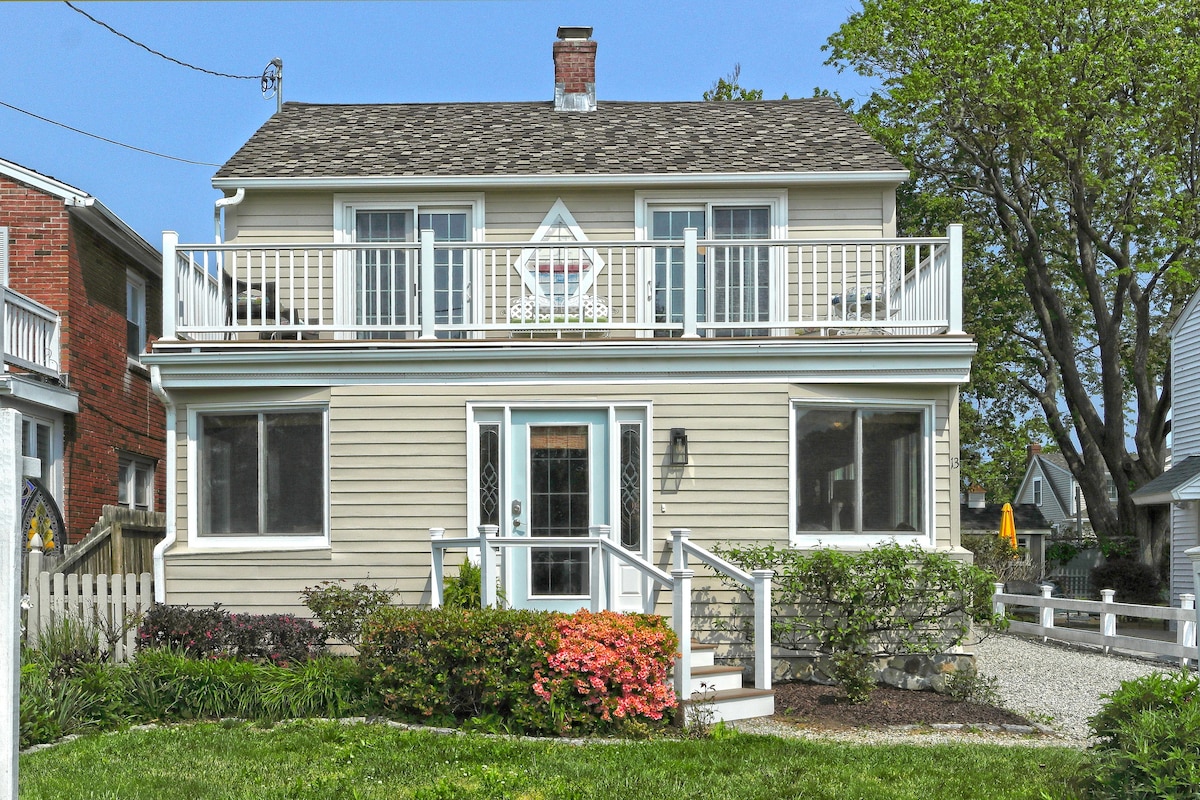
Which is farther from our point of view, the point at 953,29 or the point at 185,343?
the point at 953,29

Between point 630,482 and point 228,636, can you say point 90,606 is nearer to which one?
point 228,636

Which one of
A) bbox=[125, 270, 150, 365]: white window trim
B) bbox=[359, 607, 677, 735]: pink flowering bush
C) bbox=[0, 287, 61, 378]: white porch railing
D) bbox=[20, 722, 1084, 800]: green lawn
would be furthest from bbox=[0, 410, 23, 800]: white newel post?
bbox=[125, 270, 150, 365]: white window trim

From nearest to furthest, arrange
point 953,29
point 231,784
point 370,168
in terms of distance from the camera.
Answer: point 231,784
point 370,168
point 953,29

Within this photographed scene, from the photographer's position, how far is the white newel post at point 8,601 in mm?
4512

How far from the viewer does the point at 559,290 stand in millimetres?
14742

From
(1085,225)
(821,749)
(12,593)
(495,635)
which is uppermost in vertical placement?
(1085,225)

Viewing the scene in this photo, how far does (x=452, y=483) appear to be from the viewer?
1275 centimetres

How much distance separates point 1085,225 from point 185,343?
815 inches

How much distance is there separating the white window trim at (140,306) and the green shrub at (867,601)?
11990 mm

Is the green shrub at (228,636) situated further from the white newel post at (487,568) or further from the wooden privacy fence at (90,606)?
the white newel post at (487,568)

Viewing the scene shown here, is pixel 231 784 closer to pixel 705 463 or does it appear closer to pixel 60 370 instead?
pixel 705 463

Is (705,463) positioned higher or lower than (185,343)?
lower

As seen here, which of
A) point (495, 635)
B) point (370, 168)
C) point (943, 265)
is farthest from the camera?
point (370, 168)

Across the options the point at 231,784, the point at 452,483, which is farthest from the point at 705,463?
the point at 231,784
